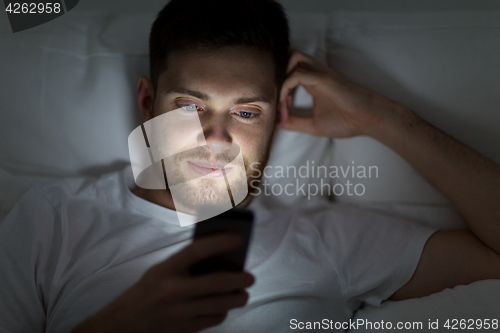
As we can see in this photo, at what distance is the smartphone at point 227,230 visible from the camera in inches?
31.4

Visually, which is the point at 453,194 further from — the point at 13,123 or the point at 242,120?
the point at 13,123

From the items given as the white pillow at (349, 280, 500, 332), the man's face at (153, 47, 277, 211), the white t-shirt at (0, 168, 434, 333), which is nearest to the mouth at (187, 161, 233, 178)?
the man's face at (153, 47, 277, 211)

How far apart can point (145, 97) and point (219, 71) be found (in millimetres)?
214

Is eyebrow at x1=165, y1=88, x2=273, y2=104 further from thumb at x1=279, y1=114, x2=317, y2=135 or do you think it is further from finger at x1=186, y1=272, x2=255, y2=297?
finger at x1=186, y1=272, x2=255, y2=297

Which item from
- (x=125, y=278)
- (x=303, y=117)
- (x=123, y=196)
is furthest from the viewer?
(x=303, y=117)

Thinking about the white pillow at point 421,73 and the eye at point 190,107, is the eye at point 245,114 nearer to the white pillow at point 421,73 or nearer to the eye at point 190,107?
the eye at point 190,107

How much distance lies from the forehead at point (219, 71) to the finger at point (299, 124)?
149mm

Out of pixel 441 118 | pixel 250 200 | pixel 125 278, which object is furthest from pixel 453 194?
pixel 125 278

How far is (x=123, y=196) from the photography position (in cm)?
89

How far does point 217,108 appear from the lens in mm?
820

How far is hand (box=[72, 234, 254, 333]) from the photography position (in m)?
0.74

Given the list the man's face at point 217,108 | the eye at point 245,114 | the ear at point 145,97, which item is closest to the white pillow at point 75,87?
the ear at point 145,97

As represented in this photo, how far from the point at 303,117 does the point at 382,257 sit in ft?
1.28

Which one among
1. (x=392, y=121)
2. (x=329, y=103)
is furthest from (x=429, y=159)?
(x=329, y=103)
